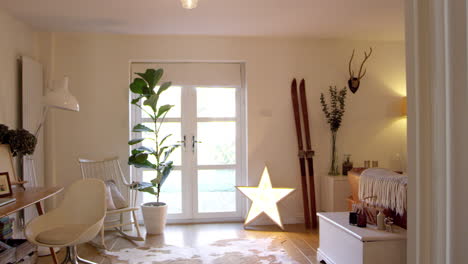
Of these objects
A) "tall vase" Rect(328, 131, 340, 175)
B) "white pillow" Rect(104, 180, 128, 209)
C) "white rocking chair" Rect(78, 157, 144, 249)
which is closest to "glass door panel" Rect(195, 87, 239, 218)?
"white rocking chair" Rect(78, 157, 144, 249)

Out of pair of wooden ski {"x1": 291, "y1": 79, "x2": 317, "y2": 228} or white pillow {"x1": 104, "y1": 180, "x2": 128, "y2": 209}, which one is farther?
pair of wooden ski {"x1": 291, "y1": 79, "x2": 317, "y2": 228}

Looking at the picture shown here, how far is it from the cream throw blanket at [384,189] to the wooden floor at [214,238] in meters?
0.85

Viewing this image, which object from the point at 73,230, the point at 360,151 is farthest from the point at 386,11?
the point at 73,230

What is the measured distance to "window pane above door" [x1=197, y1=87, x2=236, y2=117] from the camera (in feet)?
15.9

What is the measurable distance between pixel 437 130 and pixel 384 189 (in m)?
2.63

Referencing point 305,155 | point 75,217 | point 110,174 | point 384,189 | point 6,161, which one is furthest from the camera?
point 305,155

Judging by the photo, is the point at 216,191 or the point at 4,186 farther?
the point at 216,191

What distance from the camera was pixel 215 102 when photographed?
4879 millimetres

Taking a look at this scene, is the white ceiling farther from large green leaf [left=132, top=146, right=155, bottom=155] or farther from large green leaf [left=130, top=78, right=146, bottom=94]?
large green leaf [left=132, top=146, right=155, bottom=155]

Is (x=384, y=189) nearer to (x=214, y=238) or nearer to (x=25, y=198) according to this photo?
(x=214, y=238)

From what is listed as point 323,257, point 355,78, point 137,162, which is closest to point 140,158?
point 137,162

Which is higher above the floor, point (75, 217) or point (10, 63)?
point (10, 63)

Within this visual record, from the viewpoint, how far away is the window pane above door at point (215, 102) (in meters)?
4.86

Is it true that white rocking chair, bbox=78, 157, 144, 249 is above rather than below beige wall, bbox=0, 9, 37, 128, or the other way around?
A: below
